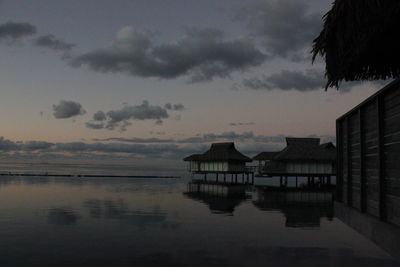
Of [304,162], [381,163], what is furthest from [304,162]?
[381,163]

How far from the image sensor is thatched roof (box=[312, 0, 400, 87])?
5625 millimetres

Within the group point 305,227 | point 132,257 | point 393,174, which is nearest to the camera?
point 393,174

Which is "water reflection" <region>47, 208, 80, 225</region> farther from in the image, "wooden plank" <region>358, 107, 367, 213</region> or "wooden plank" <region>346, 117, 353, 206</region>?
"wooden plank" <region>358, 107, 367, 213</region>

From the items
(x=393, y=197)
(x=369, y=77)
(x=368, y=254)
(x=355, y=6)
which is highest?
(x=355, y=6)

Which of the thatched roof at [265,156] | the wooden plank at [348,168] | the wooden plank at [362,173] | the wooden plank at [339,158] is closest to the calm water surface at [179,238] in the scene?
the wooden plank at [339,158]

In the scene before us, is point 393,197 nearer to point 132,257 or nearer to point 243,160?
point 132,257

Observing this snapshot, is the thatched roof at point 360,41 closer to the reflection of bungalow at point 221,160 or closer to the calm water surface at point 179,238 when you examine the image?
the calm water surface at point 179,238

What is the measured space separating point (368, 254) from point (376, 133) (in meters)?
12.1

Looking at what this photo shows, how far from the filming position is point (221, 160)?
58.0 metres

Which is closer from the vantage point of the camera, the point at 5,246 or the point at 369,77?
the point at 369,77

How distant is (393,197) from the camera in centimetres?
488

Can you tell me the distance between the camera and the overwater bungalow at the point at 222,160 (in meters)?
57.2

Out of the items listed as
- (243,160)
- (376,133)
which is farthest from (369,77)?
(243,160)

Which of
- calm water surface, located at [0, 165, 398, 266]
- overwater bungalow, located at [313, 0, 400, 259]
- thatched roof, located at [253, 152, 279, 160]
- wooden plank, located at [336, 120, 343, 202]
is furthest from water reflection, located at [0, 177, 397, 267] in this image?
thatched roof, located at [253, 152, 279, 160]
